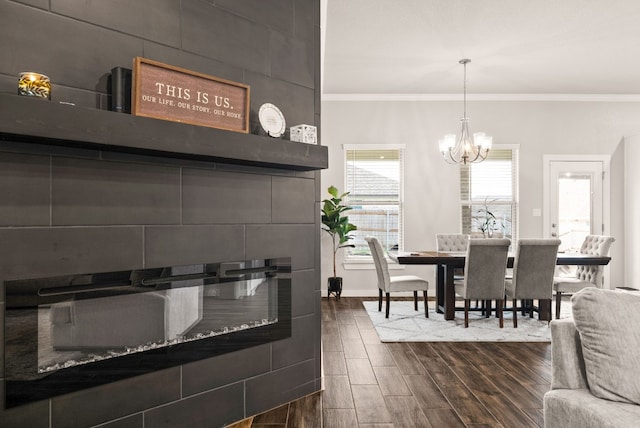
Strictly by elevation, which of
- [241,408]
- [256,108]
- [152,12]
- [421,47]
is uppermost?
[421,47]

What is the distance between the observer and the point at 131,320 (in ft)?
6.54

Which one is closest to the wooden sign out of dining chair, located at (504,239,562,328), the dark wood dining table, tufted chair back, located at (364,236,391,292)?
tufted chair back, located at (364,236,391,292)

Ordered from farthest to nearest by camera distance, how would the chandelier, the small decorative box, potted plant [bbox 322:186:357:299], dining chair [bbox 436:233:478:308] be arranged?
potted plant [bbox 322:186:357:299], dining chair [bbox 436:233:478:308], the chandelier, the small decorative box

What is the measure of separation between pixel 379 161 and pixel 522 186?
221 centimetres

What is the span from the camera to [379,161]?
6453 mm

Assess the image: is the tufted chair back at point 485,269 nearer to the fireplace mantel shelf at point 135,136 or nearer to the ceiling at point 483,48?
the ceiling at point 483,48

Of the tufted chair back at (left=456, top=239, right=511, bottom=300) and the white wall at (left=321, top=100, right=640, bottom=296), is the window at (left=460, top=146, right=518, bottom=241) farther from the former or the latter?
the tufted chair back at (left=456, top=239, right=511, bottom=300)

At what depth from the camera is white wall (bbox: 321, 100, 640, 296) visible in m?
6.39

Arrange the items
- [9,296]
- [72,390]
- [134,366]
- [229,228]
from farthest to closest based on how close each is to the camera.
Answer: [229,228], [134,366], [72,390], [9,296]

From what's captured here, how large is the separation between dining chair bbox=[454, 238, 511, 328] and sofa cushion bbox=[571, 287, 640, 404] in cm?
277

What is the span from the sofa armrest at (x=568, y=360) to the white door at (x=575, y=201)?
5.42 metres

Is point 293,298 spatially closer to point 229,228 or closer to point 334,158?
point 229,228

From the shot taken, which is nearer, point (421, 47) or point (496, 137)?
point (421, 47)

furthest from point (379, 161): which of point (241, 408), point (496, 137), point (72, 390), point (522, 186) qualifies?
point (72, 390)
